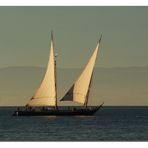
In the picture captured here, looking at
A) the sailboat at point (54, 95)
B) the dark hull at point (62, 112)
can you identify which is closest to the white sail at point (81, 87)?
the sailboat at point (54, 95)

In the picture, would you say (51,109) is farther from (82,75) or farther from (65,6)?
(65,6)

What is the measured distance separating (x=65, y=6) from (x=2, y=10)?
A: 221 cm

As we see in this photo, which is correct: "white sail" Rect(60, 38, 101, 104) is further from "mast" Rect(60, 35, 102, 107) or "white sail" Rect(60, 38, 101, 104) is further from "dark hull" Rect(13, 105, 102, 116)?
"dark hull" Rect(13, 105, 102, 116)

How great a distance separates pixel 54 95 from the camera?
168 feet

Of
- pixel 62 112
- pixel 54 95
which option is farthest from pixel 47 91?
pixel 62 112

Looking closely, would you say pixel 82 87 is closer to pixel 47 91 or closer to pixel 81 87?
pixel 81 87

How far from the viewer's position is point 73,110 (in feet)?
180

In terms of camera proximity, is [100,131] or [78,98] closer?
[100,131]

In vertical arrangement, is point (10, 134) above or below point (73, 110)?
below

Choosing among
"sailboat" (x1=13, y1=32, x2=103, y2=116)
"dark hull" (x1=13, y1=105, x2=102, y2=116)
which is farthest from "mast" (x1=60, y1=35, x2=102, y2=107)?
"dark hull" (x1=13, y1=105, x2=102, y2=116)

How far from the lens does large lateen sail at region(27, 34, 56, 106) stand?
48438 millimetres

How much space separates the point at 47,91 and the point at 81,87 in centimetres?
236
